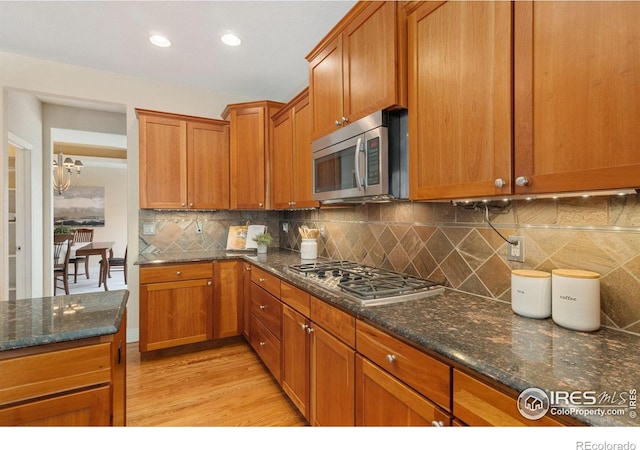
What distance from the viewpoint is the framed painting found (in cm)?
736

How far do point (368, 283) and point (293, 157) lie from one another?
5.10ft

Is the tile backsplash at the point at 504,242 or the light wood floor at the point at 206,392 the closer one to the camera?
the tile backsplash at the point at 504,242

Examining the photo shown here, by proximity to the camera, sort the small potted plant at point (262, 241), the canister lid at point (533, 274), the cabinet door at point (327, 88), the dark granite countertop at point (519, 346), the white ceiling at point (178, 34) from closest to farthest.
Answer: the dark granite countertop at point (519, 346) < the canister lid at point (533, 274) < the cabinet door at point (327, 88) < the white ceiling at point (178, 34) < the small potted plant at point (262, 241)

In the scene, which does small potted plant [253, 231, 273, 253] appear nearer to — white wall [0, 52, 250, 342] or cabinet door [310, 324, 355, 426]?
white wall [0, 52, 250, 342]

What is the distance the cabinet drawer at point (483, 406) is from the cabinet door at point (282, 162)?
214 cm

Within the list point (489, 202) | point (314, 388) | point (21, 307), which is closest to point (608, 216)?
point (489, 202)

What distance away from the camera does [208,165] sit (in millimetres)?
3229

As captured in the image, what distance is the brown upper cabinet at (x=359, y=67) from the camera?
1.47 meters

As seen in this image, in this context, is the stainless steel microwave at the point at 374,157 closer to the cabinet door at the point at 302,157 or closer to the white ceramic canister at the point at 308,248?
the cabinet door at the point at 302,157

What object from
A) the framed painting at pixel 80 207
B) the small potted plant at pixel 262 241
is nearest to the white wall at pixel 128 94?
the small potted plant at pixel 262 241

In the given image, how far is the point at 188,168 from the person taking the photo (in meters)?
3.13

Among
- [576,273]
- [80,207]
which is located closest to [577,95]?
[576,273]

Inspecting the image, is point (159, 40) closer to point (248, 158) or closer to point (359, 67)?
point (248, 158)

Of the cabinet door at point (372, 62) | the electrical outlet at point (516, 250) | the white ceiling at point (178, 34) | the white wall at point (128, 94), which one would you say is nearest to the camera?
the electrical outlet at point (516, 250)
